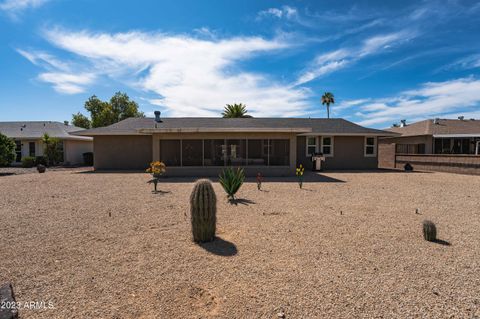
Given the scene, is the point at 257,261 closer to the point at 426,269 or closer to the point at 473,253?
the point at 426,269

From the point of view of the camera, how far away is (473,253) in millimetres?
4492

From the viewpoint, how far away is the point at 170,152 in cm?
1609

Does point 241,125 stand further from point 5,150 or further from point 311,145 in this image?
point 5,150

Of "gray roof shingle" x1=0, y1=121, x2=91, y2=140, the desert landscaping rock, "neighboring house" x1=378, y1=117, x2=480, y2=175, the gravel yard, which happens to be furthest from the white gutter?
"gray roof shingle" x1=0, y1=121, x2=91, y2=140

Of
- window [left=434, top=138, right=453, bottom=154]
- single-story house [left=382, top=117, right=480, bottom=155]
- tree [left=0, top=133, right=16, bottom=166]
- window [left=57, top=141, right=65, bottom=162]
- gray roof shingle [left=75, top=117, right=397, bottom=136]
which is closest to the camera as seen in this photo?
tree [left=0, top=133, right=16, bottom=166]

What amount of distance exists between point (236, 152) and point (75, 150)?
18.2 meters

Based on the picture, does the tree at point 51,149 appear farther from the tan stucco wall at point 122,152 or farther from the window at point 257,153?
the window at point 257,153

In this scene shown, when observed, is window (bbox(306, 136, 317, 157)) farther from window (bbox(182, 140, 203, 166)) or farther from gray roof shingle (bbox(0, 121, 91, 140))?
gray roof shingle (bbox(0, 121, 91, 140))

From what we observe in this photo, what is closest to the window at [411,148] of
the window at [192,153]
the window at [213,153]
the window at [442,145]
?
the window at [442,145]

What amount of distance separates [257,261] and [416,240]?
3420 millimetres

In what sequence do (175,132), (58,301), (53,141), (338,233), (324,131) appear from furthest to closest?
(53,141) → (324,131) → (175,132) → (338,233) → (58,301)

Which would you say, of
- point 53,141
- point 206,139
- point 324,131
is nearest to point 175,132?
point 206,139

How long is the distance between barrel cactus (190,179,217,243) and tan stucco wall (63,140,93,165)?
926 inches

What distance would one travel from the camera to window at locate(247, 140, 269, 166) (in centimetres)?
1598
